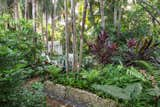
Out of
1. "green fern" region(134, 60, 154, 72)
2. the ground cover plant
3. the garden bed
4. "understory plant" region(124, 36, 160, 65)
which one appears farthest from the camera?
"understory plant" region(124, 36, 160, 65)

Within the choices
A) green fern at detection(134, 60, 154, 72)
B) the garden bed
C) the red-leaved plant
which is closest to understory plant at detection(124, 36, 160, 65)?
green fern at detection(134, 60, 154, 72)

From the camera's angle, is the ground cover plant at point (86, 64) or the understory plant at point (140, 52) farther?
the understory plant at point (140, 52)

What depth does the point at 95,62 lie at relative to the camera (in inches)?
314

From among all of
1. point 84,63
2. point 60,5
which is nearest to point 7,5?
point 60,5

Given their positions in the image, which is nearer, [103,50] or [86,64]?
[103,50]

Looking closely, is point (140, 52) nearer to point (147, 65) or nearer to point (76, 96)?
point (147, 65)

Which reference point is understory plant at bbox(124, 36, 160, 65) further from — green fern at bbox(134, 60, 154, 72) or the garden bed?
the garden bed

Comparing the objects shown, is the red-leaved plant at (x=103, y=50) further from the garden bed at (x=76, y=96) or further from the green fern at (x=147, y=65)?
the garden bed at (x=76, y=96)

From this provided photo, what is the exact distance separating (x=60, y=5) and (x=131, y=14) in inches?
132

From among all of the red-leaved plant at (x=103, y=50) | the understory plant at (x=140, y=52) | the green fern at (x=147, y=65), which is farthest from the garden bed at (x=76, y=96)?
the understory plant at (x=140, y=52)

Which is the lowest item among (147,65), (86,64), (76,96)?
(76,96)

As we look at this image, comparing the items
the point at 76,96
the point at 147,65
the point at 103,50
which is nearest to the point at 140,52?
the point at 103,50

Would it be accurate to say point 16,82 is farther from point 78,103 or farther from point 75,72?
point 75,72

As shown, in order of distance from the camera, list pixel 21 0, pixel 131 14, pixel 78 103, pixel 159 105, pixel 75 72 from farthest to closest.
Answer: pixel 21 0, pixel 131 14, pixel 75 72, pixel 78 103, pixel 159 105
